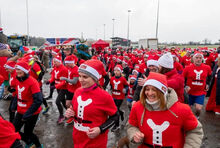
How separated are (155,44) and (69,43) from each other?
17472mm

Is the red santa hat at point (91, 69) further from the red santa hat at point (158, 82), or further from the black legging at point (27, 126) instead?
the black legging at point (27, 126)

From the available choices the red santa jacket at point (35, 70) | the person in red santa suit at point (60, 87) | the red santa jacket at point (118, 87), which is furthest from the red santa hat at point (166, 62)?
the red santa jacket at point (35, 70)

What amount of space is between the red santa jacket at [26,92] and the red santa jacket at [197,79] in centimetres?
426

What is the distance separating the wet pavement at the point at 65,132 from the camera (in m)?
4.44

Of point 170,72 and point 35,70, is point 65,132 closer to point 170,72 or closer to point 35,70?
point 35,70

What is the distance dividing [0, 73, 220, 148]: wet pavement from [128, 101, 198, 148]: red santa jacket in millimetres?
2539

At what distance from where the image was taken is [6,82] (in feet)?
25.5

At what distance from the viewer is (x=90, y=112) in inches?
94.4

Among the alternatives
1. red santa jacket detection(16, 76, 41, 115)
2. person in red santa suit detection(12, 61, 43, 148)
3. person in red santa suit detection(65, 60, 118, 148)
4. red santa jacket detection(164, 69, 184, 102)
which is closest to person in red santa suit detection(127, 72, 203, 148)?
person in red santa suit detection(65, 60, 118, 148)

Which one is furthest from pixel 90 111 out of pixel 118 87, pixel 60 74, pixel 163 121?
pixel 60 74

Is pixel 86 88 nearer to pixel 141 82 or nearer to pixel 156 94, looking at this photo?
pixel 156 94

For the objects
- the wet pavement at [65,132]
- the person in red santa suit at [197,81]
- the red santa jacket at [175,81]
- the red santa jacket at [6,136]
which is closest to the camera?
the red santa jacket at [6,136]

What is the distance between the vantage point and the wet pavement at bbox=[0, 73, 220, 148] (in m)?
4.44

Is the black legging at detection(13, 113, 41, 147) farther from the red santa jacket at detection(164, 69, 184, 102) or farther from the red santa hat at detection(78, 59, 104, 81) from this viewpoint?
the red santa jacket at detection(164, 69, 184, 102)
